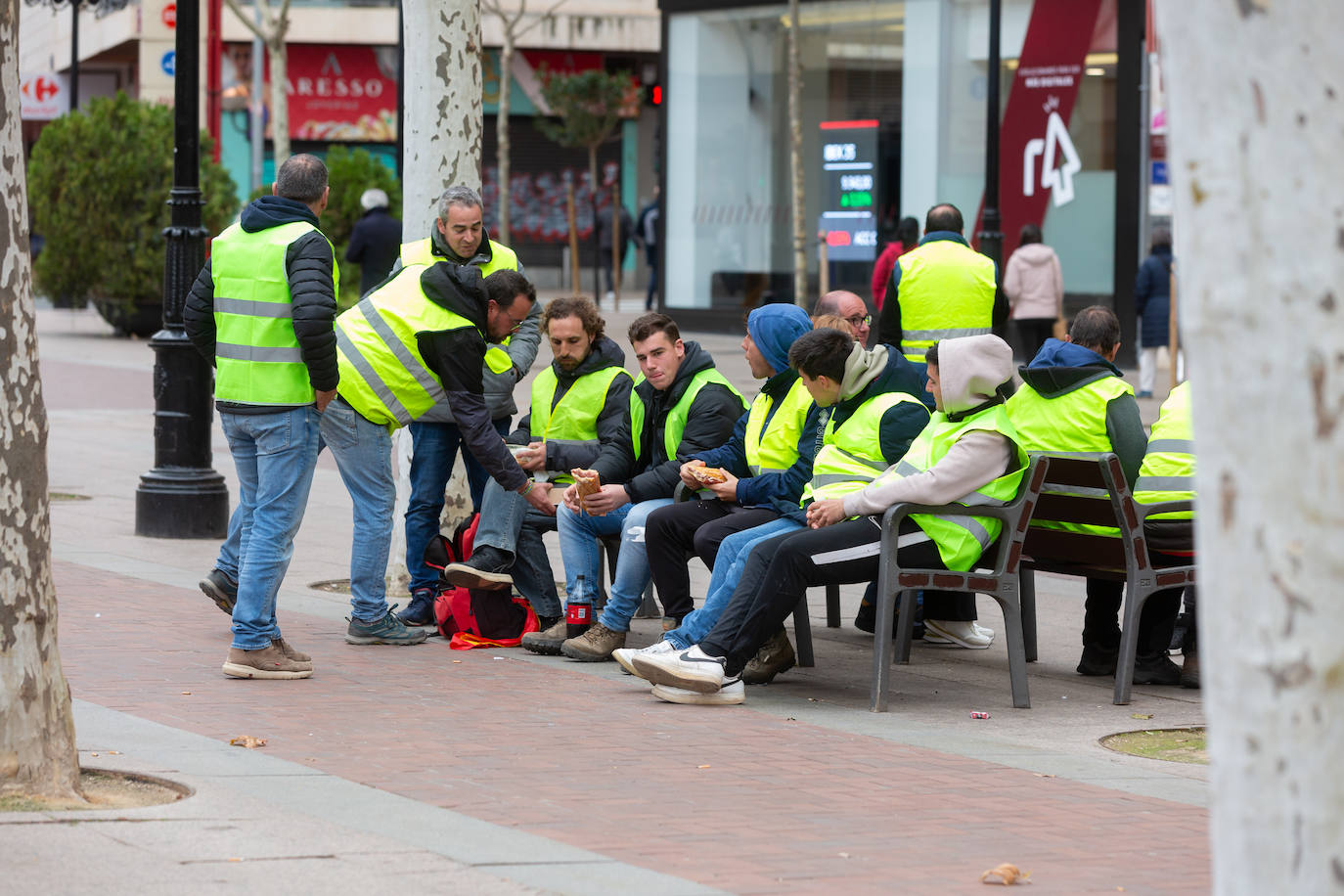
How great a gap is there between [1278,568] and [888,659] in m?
4.23

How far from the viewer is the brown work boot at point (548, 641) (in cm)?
774

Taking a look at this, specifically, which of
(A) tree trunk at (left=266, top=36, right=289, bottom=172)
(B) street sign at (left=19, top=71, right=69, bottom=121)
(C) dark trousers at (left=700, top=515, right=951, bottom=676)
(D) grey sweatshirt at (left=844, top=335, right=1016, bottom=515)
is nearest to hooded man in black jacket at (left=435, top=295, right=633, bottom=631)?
(C) dark trousers at (left=700, top=515, right=951, bottom=676)

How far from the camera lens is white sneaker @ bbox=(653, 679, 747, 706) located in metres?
6.73

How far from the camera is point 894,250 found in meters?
15.4

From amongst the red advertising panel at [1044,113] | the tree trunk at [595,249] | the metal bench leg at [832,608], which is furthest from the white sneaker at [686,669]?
the tree trunk at [595,249]

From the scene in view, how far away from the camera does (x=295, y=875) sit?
14.1 ft

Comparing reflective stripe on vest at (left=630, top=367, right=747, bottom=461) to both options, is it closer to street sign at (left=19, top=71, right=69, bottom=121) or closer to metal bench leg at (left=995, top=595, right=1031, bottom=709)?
metal bench leg at (left=995, top=595, right=1031, bottom=709)

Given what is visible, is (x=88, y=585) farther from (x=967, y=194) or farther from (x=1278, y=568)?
(x=967, y=194)

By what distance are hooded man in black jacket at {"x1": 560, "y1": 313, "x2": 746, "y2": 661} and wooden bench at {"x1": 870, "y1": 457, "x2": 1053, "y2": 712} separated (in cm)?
114

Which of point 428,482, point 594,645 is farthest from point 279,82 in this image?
point 594,645

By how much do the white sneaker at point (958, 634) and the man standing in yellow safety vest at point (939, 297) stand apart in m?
2.05

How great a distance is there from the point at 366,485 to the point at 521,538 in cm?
73

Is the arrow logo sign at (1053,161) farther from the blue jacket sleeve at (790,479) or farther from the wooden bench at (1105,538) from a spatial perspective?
the blue jacket sleeve at (790,479)

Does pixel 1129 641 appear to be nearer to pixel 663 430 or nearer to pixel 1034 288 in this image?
pixel 663 430
